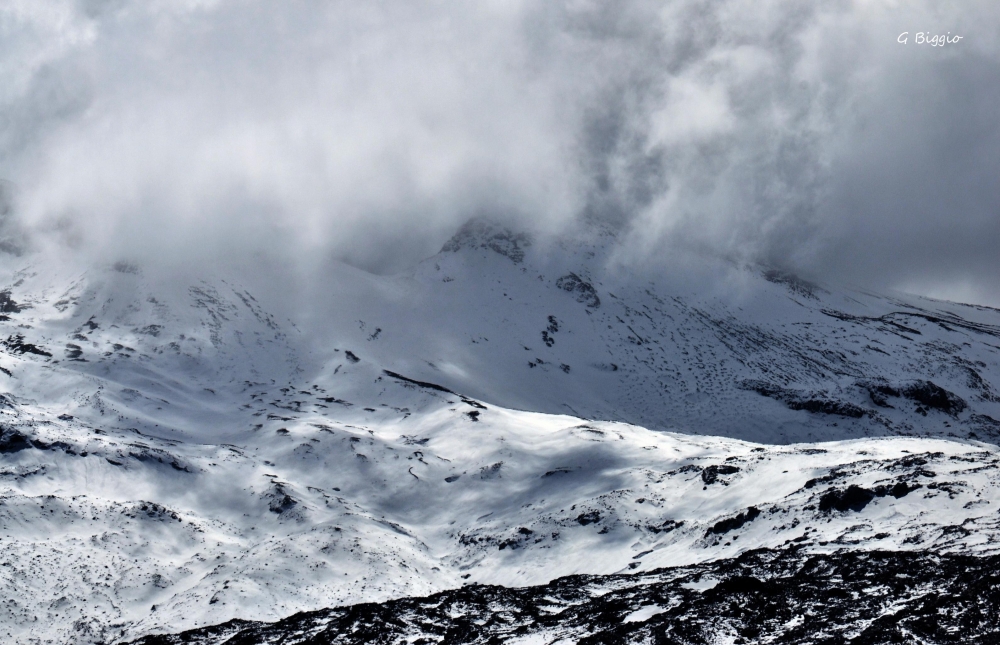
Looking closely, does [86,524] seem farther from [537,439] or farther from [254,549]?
[537,439]

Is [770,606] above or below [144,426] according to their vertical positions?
above

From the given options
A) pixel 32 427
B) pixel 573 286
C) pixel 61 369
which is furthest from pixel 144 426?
pixel 573 286

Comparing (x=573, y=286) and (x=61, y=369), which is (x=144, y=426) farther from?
(x=573, y=286)

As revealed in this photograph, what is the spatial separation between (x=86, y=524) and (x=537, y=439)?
4448 centimetres

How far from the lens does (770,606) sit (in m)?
43.8

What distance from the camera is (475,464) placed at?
93562 mm

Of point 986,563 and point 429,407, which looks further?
point 429,407

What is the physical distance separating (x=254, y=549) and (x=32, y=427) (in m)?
30.9

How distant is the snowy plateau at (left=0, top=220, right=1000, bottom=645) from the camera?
51.0 m

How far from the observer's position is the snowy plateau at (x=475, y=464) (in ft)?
167

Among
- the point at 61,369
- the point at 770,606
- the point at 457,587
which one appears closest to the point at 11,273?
the point at 61,369

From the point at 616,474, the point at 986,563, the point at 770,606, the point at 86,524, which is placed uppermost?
the point at 986,563

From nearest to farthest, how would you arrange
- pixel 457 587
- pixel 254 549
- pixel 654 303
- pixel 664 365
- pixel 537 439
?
pixel 457 587, pixel 254 549, pixel 537 439, pixel 664 365, pixel 654 303

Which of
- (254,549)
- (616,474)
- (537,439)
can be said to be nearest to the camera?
(254,549)
